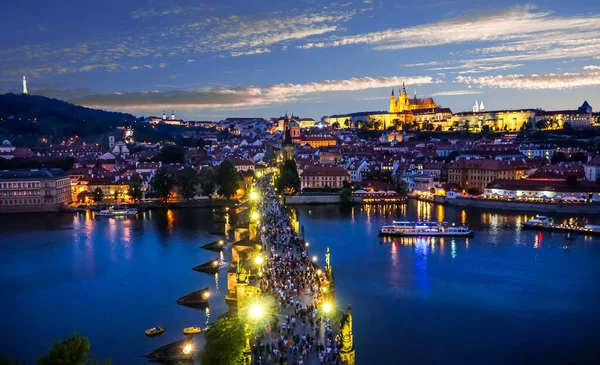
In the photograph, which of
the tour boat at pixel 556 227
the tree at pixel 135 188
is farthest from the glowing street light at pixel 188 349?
the tree at pixel 135 188

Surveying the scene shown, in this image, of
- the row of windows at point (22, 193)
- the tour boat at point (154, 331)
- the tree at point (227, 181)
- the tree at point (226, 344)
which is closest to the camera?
the tree at point (226, 344)

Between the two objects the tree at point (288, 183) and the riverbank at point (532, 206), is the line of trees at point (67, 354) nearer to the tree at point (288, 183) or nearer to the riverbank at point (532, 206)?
the riverbank at point (532, 206)

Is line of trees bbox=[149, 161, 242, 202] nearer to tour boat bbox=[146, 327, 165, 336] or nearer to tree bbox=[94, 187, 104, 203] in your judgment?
tree bbox=[94, 187, 104, 203]

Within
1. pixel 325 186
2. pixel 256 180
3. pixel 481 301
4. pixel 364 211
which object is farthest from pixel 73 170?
pixel 481 301

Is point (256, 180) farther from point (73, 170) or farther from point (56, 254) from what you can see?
point (56, 254)

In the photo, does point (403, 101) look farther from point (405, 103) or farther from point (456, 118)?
point (456, 118)

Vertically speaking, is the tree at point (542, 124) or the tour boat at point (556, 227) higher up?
the tree at point (542, 124)

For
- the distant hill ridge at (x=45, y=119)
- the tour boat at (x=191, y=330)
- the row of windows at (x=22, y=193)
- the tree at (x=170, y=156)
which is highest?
the distant hill ridge at (x=45, y=119)
